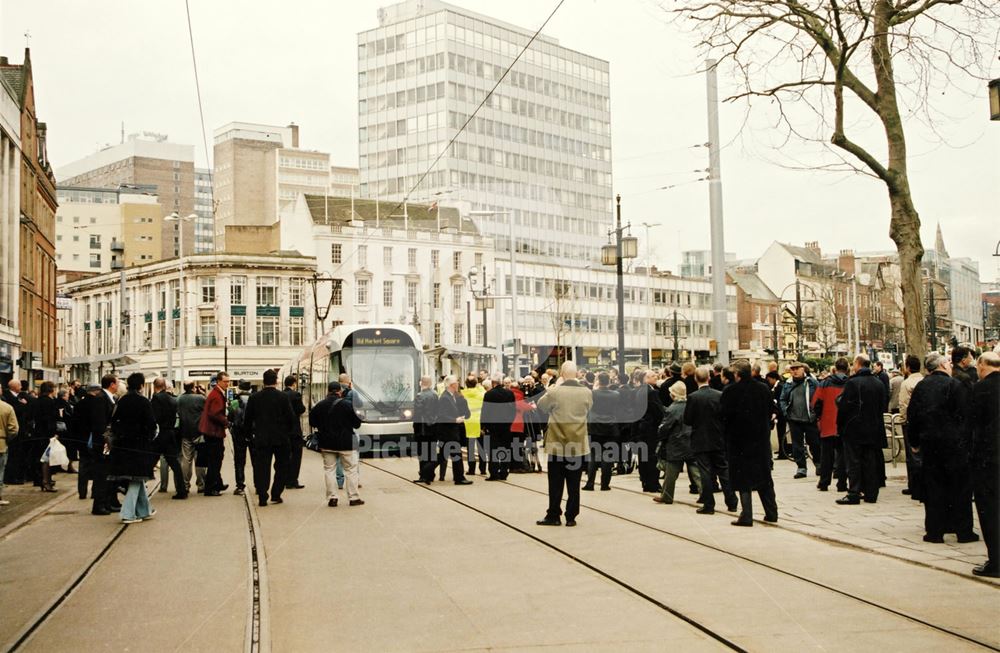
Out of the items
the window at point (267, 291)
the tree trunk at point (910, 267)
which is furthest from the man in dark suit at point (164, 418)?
the window at point (267, 291)

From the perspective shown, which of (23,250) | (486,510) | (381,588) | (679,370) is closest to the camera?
(381,588)

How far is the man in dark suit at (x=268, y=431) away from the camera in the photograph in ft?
50.5

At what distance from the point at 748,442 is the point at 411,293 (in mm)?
77941

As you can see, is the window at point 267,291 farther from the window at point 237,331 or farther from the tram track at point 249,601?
the tram track at point 249,601

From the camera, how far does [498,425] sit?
19.3 m

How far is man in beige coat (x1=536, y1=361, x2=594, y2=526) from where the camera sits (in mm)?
12469

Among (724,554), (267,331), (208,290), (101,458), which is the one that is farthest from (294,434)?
(208,290)

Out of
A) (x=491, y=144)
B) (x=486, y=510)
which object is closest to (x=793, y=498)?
(x=486, y=510)

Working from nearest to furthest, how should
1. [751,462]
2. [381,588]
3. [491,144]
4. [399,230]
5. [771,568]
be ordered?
1. [381,588]
2. [771,568]
3. [751,462]
4. [399,230]
5. [491,144]

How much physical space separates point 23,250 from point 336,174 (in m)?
97.3

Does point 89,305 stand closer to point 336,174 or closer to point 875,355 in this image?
point 336,174

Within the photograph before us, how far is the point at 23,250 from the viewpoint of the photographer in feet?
148

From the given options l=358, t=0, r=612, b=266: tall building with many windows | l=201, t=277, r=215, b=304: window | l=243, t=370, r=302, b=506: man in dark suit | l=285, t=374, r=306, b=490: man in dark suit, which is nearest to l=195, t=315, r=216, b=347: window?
l=201, t=277, r=215, b=304: window

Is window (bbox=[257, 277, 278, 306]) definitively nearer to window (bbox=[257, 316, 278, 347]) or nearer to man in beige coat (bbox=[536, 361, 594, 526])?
window (bbox=[257, 316, 278, 347])
